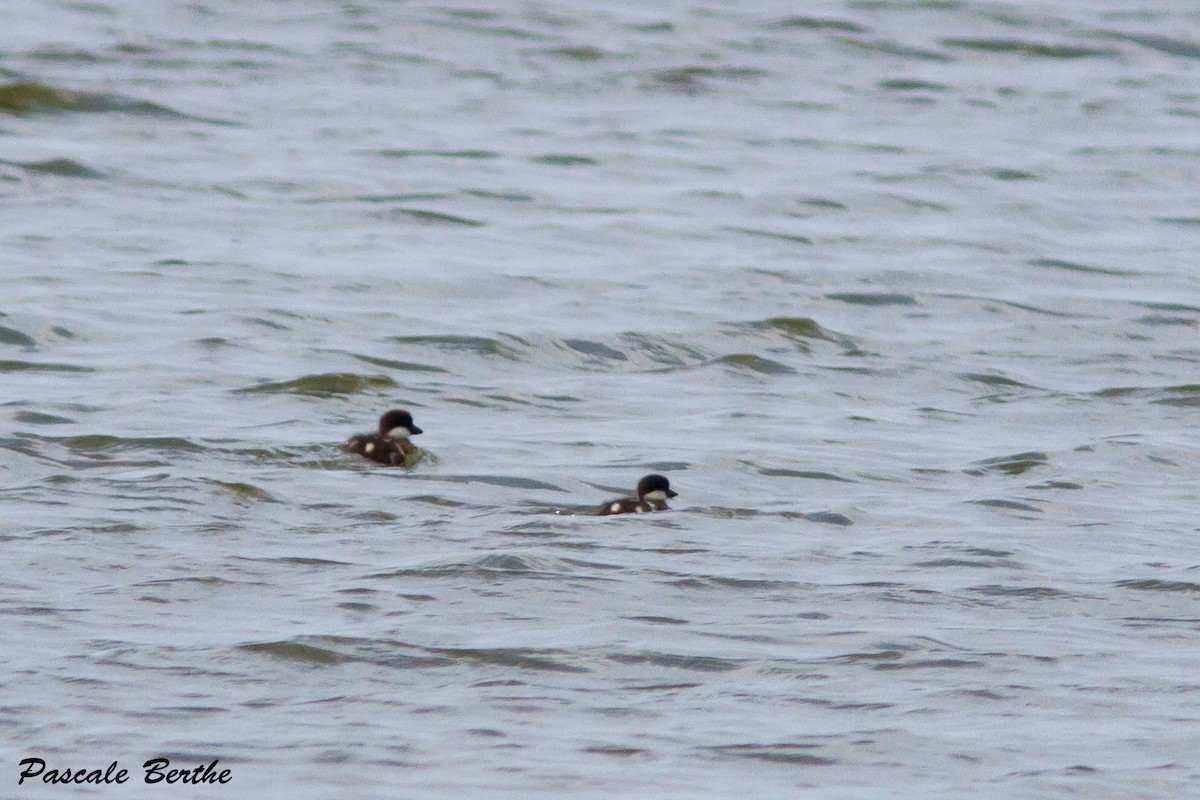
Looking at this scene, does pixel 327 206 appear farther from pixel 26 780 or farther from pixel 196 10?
pixel 26 780

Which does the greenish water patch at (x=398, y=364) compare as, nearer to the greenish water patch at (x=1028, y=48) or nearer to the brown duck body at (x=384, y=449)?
the brown duck body at (x=384, y=449)

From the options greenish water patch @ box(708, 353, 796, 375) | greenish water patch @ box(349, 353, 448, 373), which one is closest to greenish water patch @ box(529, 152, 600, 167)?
greenish water patch @ box(708, 353, 796, 375)

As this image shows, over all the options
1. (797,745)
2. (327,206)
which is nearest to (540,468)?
(797,745)

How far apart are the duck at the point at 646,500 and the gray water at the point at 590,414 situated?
0.10 m

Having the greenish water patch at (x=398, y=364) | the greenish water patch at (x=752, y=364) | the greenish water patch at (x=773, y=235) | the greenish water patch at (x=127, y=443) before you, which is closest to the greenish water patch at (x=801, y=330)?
the greenish water patch at (x=752, y=364)

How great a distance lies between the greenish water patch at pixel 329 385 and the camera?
38.8ft

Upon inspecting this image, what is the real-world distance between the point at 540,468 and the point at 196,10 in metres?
16.8

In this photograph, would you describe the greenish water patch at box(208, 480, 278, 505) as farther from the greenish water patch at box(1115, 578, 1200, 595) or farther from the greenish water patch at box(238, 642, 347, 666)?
the greenish water patch at box(1115, 578, 1200, 595)

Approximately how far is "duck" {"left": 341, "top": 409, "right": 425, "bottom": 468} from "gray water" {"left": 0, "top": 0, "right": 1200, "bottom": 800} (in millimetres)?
88

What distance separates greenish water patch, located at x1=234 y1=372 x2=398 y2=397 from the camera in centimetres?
1181

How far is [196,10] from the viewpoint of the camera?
1014 inches

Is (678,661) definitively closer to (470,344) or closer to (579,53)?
(470,344)

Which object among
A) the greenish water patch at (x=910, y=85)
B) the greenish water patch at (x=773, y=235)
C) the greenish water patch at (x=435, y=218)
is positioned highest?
the greenish water patch at (x=910, y=85)

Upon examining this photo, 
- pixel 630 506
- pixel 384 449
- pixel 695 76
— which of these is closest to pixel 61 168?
pixel 695 76
